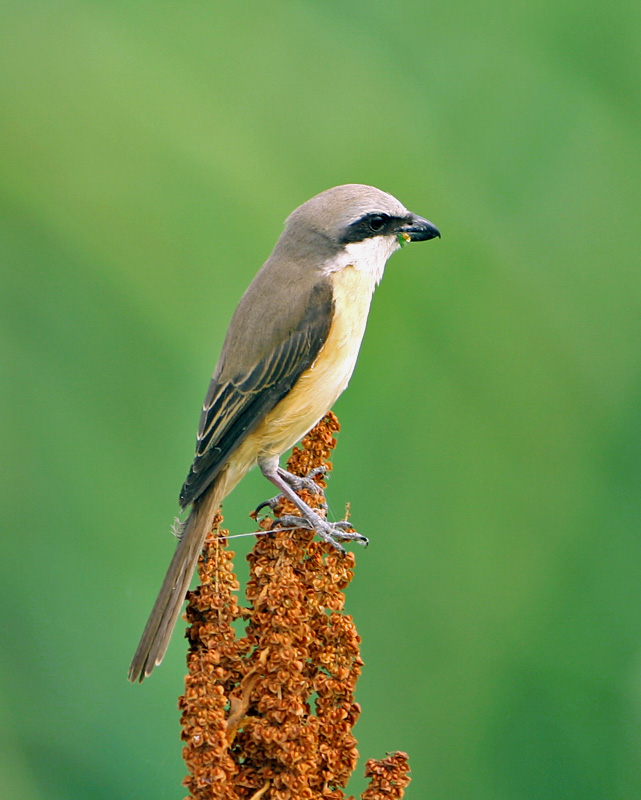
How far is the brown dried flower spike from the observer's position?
1.87 m

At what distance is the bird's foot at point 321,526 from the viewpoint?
7.48 feet

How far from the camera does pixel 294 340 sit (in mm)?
2574

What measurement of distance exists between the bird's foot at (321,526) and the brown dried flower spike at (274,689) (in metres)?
0.12

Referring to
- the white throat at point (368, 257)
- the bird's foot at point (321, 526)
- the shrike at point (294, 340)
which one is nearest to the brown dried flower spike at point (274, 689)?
the bird's foot at point (321, 526)

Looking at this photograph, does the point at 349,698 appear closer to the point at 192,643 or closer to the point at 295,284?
the point at 192,643

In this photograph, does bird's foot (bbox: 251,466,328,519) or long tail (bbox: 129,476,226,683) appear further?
bird's foot (bbox: 251,466,328,519)

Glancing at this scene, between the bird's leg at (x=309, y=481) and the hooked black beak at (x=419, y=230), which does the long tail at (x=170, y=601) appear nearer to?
the bird's leg at (x=309, y=481)

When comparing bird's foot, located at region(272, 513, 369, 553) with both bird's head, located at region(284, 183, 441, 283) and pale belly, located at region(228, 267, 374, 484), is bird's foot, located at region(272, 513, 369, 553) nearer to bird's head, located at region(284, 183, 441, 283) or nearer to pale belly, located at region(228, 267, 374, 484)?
pale belly, located at region(228, 267, 374, 484)

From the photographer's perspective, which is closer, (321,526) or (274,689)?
(274,689)

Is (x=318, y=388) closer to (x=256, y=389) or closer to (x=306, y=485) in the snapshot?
(x=256, y=389)

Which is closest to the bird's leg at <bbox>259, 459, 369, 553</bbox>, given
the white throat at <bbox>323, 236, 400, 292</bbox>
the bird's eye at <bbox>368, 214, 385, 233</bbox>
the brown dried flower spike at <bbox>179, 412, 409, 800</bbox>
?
the brown dried flower spike at <bbox>179, 412, 409, 800</bbox>

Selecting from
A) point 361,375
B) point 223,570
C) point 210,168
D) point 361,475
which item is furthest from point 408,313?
point 223,570

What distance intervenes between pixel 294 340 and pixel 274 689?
37.1 inches

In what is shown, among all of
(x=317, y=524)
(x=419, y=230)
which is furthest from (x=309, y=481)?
(x=419, y=230)
